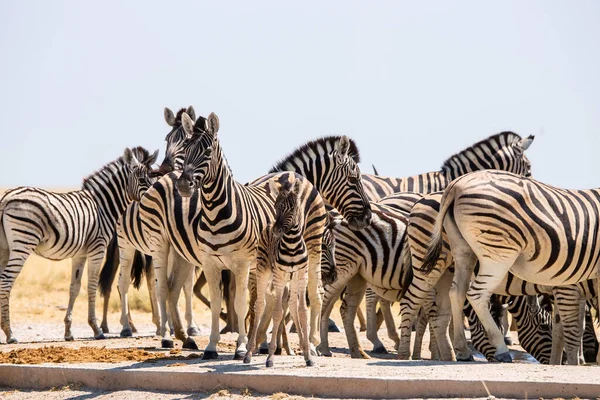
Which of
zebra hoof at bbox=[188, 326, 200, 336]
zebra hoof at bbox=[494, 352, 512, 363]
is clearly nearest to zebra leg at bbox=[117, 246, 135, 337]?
zebra hoof at bbox=[188, 326, 200, 336]

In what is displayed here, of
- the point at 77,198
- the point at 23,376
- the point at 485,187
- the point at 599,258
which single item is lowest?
the point at 23,376

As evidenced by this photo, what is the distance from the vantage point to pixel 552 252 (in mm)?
10922

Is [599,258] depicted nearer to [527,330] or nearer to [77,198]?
[527,330]

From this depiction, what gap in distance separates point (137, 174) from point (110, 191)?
1.65 m

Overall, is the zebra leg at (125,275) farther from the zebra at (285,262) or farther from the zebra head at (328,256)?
the zebra at (285,262)

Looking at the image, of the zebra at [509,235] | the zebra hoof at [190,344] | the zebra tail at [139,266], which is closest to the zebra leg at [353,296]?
the zebra hoof at [190,344]

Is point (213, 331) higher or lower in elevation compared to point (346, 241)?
lower

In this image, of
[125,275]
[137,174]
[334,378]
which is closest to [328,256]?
[334,378]

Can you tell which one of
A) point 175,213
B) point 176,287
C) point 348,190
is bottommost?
point 176,287

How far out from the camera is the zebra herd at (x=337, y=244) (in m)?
10.6

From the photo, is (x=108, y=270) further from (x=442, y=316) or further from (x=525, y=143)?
(x=442, y=316)

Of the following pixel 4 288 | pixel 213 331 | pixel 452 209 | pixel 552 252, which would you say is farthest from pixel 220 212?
pixel 4 288

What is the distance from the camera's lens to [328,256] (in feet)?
42.2

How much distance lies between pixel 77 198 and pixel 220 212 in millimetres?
6606
